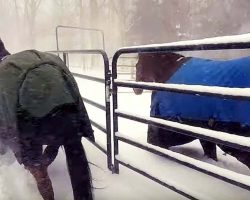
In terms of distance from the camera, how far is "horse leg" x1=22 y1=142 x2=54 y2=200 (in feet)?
7.43

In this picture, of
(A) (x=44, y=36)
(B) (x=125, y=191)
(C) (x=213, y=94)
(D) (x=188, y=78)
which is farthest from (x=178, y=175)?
(A) (x=44, y=36)

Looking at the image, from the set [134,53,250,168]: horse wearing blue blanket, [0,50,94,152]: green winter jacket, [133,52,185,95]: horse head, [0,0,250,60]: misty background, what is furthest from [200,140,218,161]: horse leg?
[0,0,250,60]: misty background

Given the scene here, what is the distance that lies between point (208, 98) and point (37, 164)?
1376 millimetres

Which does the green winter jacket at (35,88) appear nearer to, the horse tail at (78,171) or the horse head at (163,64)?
the horse tail at (78,171)

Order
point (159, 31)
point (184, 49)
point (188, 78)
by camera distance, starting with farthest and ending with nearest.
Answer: point (159, 31), point (188, 78), point (184, 49)

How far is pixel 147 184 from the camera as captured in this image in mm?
2904

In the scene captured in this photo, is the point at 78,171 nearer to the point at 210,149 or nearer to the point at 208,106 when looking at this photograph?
the point at 208,106

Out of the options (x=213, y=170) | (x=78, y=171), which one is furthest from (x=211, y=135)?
(x=78, y=171)

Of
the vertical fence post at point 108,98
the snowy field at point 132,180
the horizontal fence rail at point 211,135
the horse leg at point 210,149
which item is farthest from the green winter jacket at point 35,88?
the horse leg at point 210,149

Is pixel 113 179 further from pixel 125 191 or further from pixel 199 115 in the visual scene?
pixel 199 115

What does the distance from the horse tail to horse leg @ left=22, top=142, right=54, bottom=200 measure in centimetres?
20

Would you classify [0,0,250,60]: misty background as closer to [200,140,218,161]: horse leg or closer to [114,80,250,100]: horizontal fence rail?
[200,140,218,161]: horse leg

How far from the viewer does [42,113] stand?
6.96 ft

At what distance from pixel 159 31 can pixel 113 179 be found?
3218 centimetres
